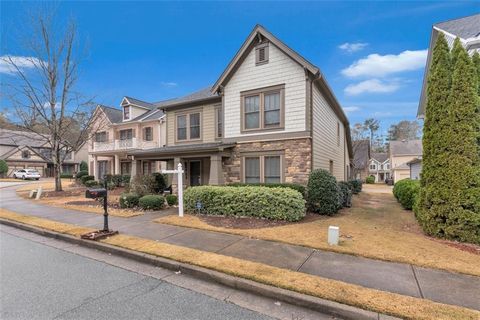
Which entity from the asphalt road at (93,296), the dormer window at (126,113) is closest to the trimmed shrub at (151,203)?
the asphalt road at (93,296)

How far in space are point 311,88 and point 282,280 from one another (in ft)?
28.7

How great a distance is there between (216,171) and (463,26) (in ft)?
37.4

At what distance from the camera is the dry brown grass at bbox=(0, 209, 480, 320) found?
3.05m

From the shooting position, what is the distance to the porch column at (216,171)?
11.3 metres

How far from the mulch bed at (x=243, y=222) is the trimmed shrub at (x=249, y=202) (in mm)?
203

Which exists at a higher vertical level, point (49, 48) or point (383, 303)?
point (49, 48)

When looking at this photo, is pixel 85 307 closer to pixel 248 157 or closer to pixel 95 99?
pixel 248 157

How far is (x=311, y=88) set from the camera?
34.9 feet

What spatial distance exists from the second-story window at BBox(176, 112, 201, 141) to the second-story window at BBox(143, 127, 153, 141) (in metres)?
9.45

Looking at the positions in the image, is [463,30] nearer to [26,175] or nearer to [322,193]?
[322,193]

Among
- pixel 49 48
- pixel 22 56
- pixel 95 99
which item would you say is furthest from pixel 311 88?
pixel 22 56

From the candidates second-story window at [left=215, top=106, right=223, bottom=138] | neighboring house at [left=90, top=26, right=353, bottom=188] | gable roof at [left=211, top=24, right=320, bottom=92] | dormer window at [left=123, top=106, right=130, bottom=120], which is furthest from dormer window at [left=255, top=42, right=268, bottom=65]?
dormer window at [left=123, top=106, right=130, bottom=120]

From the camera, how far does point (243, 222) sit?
316 inches

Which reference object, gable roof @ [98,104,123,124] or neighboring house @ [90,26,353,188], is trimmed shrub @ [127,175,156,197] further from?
gable roof @ [98,104,123,124]
